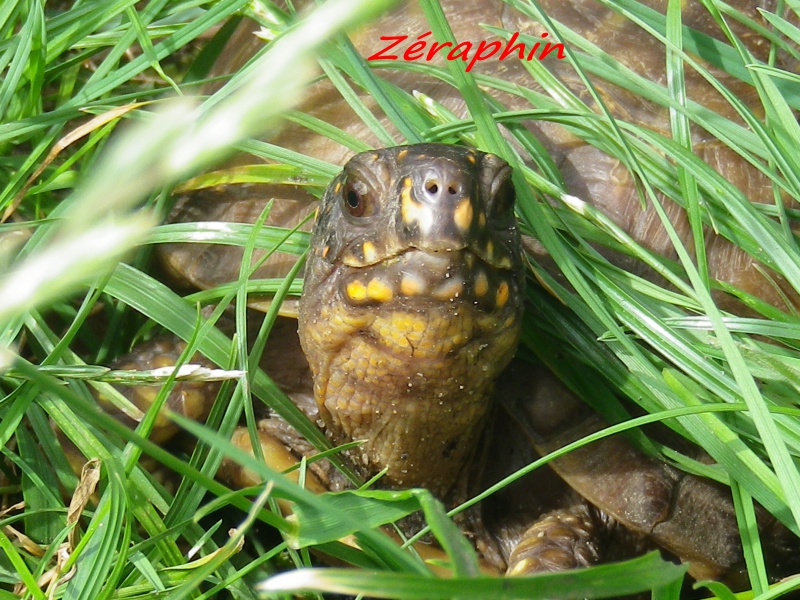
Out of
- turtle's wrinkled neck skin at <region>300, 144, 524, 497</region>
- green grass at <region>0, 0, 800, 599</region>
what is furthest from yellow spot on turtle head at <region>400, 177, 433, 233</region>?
green grass at <region>0, 0, 800, 599</region>

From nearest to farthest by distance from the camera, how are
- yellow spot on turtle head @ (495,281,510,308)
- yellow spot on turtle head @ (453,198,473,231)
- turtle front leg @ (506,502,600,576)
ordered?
1. yellow spot on turtle head @ (453,198,473,231)
2. yellow spot on turtle head @ (495,281,510,308)
3. turtle front leg @ (506,502,600,576)

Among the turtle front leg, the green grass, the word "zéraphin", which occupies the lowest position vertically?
the turtle front leg

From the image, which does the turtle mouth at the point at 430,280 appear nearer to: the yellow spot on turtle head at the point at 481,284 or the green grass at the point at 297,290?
the yellow spot on turtle head at the point at 481,284

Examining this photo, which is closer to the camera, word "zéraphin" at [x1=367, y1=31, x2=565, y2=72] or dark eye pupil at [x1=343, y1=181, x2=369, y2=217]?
dark eye pupil at [x1=343, y1=181, x2=369, y2=217]

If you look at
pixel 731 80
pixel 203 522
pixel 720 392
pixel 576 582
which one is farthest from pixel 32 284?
pixel 731 80

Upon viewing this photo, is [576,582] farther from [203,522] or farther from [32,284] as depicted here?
[203,522]

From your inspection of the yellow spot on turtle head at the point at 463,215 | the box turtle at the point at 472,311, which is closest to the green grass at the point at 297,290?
the box turtle at the point at 472,311

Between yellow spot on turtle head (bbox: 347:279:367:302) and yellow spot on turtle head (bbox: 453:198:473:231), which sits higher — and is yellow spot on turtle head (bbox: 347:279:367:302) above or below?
below

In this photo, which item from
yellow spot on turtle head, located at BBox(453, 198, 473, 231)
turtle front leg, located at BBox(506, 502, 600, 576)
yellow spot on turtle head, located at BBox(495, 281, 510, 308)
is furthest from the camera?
turtle front leg, located at BBox(506, 502, 600, 576)

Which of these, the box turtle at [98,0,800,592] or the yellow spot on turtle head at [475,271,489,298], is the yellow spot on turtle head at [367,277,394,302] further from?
the yellow spot on turtle head at [475,271,489,298]
